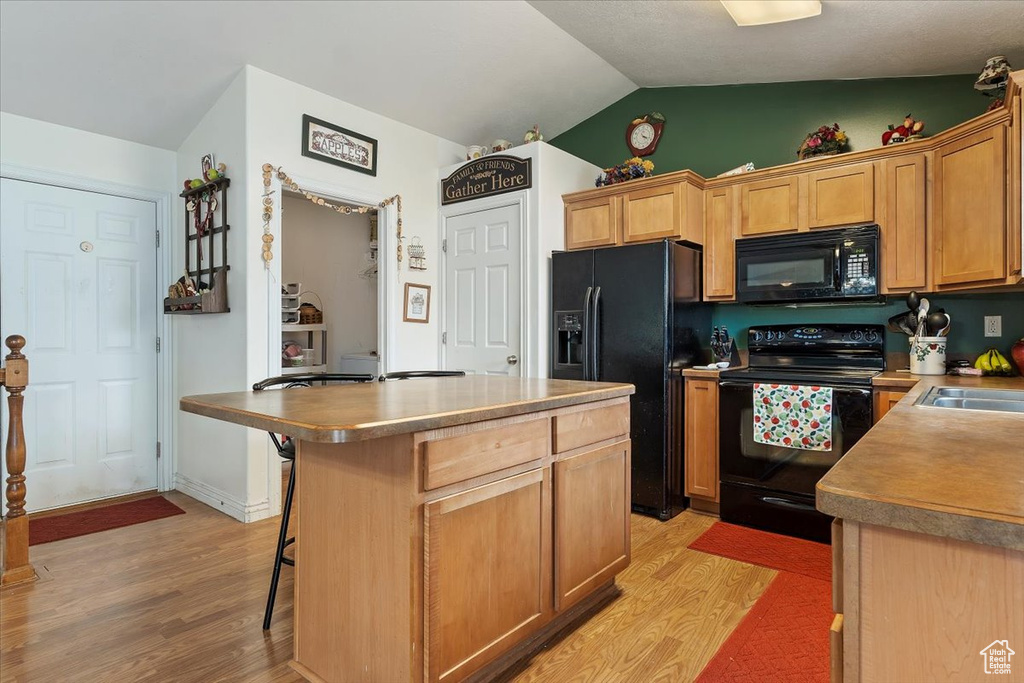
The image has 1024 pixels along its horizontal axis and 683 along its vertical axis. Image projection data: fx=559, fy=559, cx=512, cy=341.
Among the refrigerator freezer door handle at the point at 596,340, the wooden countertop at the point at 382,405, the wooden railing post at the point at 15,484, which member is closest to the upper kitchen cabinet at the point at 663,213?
the refrigerator freezer door handle at the point at 596,340

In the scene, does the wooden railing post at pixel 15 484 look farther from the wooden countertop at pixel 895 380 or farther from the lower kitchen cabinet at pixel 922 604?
the wooden countertop at pixel 895 380

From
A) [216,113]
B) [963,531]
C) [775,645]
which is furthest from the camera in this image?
[216,113]

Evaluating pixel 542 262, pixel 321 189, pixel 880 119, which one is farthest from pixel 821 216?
pixel 321 189

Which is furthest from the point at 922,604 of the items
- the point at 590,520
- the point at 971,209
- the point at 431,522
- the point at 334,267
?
the point at 334,267

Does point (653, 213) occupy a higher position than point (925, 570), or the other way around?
point (653, 213)

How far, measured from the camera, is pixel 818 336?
3.34 metres

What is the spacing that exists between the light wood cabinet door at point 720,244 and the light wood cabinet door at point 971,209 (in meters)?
1.01

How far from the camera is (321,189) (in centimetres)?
354

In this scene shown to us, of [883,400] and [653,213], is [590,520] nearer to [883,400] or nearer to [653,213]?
[883,400]

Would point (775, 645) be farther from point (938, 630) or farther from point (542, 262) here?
point (542, 262)

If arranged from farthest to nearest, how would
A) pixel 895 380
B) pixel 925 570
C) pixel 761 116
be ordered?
pixel 761 116 → pixel 895 380 → pixel 925 570

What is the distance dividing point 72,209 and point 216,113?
1073 mm

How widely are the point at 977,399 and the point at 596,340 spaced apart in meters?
1.91

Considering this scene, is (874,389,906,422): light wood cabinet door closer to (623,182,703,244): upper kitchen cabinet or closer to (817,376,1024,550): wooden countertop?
(623,182,703,244): upper kitchen cabinet
